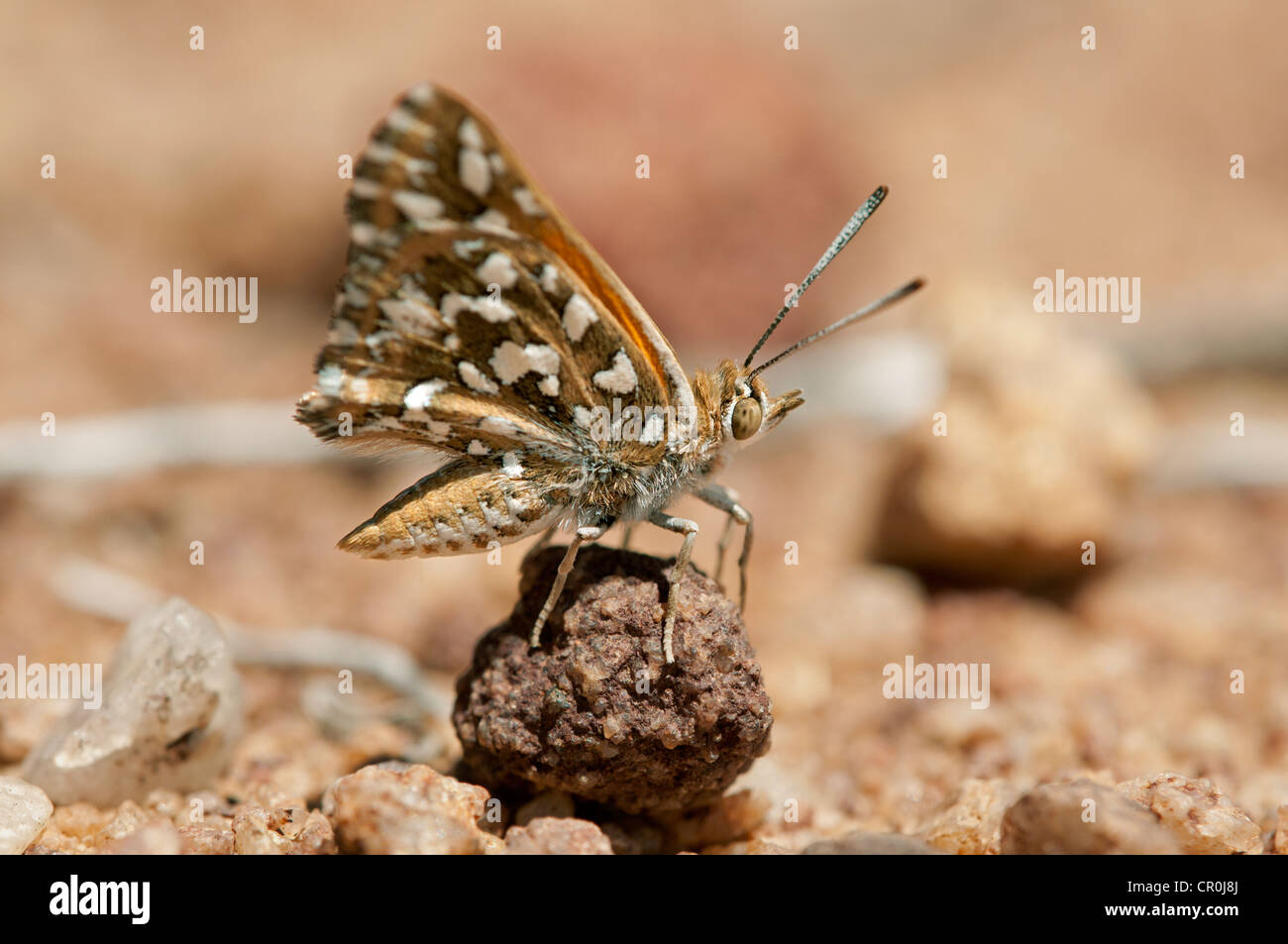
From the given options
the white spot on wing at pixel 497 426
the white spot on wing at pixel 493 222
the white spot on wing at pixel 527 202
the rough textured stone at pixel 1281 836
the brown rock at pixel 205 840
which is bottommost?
the rough textured stone at pixel 1281 836

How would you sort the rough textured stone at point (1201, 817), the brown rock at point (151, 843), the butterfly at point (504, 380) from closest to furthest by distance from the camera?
the brown rock at point (151, 843) < the rough textured stone at point (1201, 817) < the butterfly at point (504, 380)

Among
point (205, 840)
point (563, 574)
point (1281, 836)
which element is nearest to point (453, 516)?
point (563, 574)

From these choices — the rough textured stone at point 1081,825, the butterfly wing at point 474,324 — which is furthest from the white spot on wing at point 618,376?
the rough textured stone at point 1081,825

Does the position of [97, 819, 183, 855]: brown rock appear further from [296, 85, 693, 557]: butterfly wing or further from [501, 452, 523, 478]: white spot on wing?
[501, 452, 523, 478]: white spot on wing

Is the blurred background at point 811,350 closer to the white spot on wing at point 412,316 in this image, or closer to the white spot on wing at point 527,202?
the white spot on wing at point 412,316

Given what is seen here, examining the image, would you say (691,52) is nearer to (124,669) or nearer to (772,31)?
(772,31)

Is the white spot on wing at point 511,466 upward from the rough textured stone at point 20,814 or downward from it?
upward

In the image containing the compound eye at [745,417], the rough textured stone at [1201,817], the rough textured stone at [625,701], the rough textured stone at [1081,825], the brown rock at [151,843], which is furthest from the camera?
the compound eye at [745,417]
